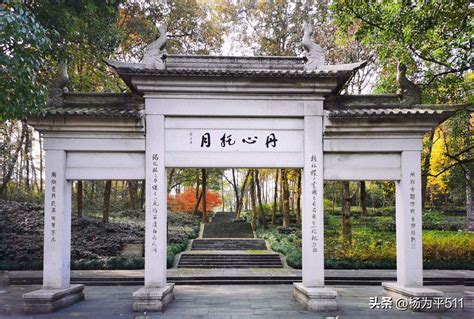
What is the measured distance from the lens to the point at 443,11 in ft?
29.9

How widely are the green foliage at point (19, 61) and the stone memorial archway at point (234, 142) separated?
1029mm

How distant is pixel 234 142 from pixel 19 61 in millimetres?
4007

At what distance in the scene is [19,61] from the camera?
19.9 ft

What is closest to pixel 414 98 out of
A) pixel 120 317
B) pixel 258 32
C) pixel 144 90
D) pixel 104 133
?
pixel 144 90

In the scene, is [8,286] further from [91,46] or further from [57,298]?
[91,46]

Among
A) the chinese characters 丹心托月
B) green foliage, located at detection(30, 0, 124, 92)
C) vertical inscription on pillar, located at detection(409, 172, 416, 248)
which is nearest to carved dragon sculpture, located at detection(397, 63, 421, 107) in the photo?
vertical inscription on pillar, located at detection(409, 172, 416, 248)

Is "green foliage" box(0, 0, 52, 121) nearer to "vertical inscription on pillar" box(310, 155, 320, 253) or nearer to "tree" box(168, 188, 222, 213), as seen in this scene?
"vertical inscription on pillar" box(310, 155, 320, 253)

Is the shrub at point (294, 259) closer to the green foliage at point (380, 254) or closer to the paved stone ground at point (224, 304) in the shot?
the green foliage at point (380, 254)

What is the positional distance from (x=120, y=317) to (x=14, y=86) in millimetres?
4508

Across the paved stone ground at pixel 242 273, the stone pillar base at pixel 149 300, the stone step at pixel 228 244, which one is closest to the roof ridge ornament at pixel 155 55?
the stone pillar base at pixel 149 300

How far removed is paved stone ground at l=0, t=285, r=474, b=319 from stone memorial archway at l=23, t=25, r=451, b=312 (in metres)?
0.44

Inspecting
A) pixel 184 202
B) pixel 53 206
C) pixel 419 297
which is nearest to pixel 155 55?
pixel 53 206

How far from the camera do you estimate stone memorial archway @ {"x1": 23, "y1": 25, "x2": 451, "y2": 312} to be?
7664 mm

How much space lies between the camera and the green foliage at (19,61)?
225 inches
